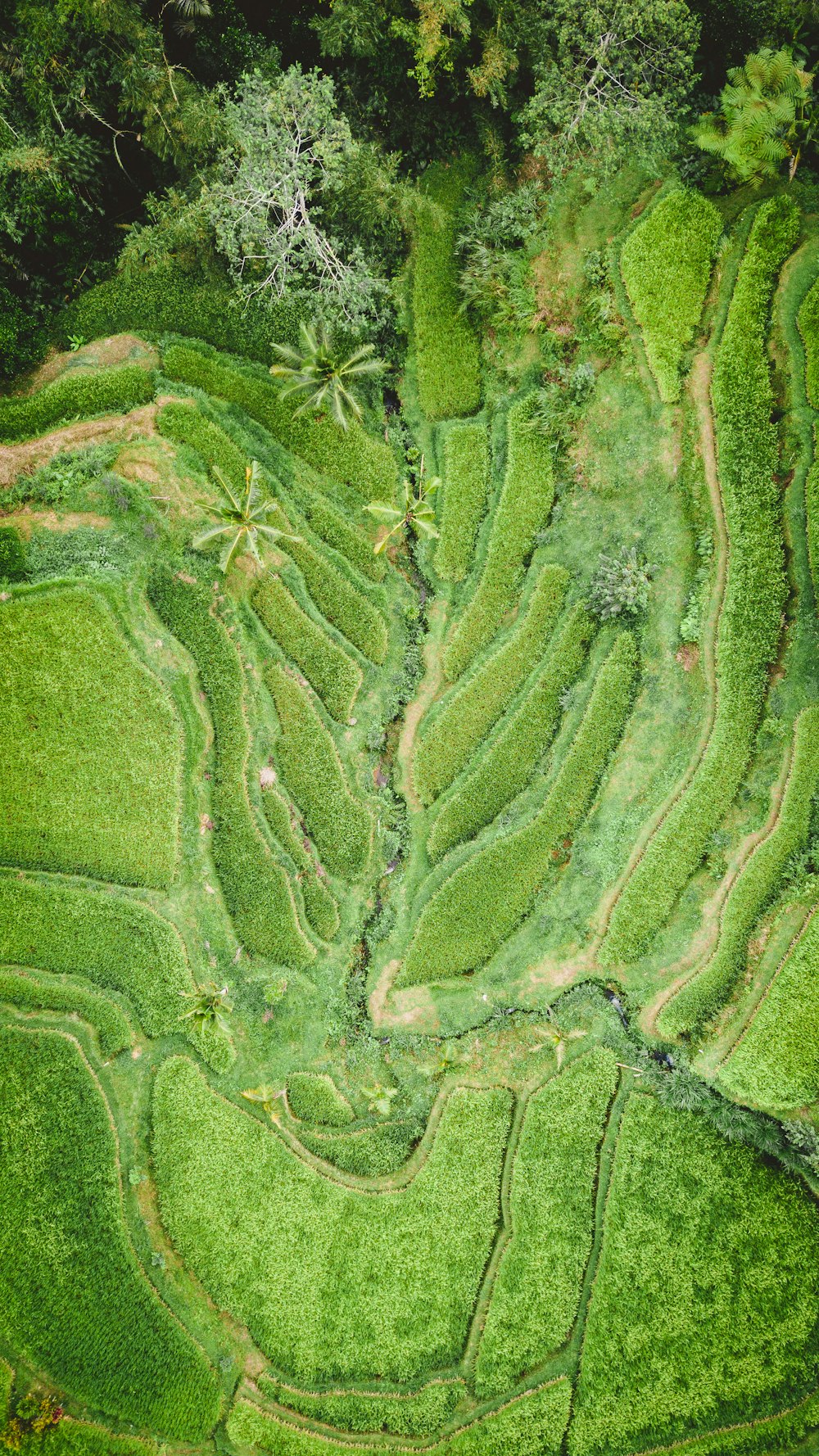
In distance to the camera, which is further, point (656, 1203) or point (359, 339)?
point (359, 339)

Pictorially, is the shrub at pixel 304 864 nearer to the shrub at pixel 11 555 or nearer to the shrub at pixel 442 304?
the shrub at pixel 11 555

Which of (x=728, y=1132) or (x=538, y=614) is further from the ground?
(x=538, y=614)

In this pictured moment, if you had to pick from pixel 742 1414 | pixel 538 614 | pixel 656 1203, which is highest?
pixel 538 614

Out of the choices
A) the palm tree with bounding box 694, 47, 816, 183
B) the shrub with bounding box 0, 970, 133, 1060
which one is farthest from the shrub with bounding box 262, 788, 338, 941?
the palm tree with bounding box 694, 47, 816, 183

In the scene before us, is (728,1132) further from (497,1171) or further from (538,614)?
(538,614)

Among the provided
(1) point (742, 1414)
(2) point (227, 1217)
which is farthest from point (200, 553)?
(1) point (742, 1414)

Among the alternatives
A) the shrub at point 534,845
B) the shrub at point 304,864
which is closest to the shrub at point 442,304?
the shrub at point 534,845
